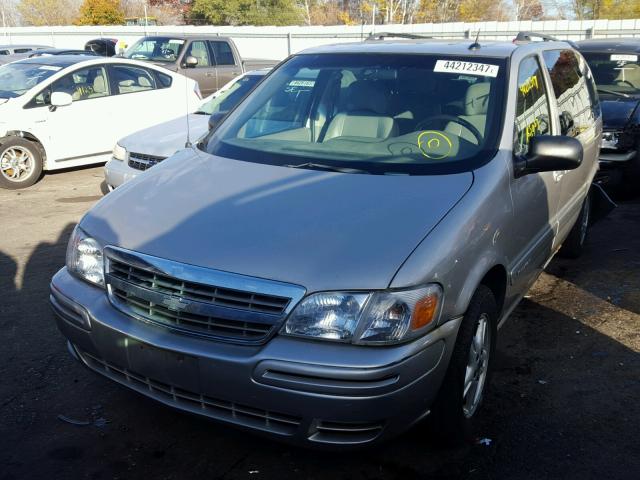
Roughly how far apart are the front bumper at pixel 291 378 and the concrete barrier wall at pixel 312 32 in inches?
715

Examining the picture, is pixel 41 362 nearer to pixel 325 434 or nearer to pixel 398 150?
pixel 325 434

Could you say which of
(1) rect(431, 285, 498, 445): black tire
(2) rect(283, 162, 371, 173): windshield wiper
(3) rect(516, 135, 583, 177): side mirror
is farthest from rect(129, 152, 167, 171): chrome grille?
(1) rect(431, 285, 498, 445): black tire

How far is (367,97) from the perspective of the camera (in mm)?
4098

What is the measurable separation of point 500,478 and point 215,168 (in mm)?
2116

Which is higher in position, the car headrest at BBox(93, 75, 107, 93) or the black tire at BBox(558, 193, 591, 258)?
the car headrest at BBox(93, 75, 107, 93)

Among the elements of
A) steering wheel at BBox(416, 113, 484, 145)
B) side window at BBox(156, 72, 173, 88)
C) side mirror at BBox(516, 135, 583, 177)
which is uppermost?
steering wheel at BBox(416, 113, 484, 145)

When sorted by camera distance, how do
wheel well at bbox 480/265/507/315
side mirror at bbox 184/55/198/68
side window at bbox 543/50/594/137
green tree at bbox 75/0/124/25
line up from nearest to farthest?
wheel well at bbox 480/265/507/315 → side window at bbox 543/50/594/137 → side mirror at bbox 184/55/198/68 → green tree at bbox 75/0/124/25

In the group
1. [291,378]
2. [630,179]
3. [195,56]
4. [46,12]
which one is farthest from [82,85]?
[46,12]

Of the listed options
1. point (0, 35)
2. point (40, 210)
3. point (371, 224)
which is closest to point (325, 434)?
point (371, 224)

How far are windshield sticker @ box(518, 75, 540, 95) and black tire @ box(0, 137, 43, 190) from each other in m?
6.74

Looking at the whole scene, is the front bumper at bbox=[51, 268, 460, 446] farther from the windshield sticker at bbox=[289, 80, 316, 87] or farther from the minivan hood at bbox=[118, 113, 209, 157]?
the minivan hood at bbox=[118, 113, 209, 157]

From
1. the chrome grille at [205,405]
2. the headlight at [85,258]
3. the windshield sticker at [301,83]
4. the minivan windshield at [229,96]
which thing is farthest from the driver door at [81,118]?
the chrome grille at [205,405]

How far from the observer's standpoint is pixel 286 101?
4.41 m

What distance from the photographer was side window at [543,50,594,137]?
4699 mm
